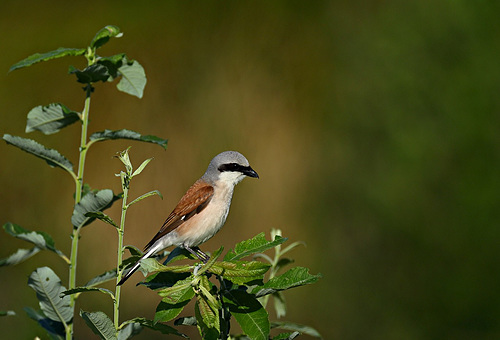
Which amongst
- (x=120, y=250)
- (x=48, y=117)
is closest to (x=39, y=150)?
(x=48, y=117)

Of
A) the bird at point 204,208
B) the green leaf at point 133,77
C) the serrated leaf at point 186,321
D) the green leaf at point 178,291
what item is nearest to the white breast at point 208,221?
the bird at point 204,208

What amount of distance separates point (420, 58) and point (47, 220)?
3.65 metres

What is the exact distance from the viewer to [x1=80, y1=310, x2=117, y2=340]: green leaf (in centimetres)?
129

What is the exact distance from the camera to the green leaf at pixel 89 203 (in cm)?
147

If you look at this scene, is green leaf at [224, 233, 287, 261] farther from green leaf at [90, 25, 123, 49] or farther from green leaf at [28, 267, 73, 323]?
green leaf at [90, 25, 123, 49]

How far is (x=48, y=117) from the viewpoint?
1614 mm

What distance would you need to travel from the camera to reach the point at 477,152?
507 cm

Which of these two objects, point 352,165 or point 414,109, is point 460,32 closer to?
point 414,109

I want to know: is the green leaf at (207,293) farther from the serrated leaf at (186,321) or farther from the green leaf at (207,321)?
the serrated leaf at (186,321)

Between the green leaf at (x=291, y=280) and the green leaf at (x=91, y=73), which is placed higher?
the green leaf at (x=91, y=73)

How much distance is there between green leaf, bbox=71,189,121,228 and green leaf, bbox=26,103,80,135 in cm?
25

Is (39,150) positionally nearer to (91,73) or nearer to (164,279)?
(91,73)

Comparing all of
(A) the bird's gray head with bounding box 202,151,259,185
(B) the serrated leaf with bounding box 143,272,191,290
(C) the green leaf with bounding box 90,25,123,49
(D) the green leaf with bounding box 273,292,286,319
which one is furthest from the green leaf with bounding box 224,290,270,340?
(A) the bird's gray head with bounding box 202,151,259,185

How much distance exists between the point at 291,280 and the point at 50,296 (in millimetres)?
599
